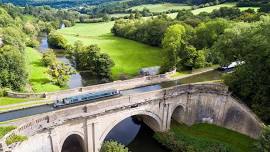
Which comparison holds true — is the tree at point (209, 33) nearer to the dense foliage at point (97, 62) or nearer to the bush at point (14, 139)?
the dense foliage at point (97, 62)

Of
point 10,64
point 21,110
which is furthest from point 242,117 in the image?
point 10,64

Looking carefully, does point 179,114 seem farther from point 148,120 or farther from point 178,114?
point 148,120

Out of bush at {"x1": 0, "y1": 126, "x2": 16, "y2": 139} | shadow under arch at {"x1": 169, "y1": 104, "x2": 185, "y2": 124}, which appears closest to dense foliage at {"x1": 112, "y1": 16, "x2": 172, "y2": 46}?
shadow under arch at {"x1": 169, "y1": 104, "x2": 185, "y2": 124}

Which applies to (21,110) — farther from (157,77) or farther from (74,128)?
(157,77)

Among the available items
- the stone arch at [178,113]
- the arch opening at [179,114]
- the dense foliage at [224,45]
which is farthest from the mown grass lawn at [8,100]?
the dense foliage at [224,45]

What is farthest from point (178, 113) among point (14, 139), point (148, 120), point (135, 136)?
point (14, 139)

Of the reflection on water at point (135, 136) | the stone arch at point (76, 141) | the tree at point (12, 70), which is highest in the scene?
the tree at point (12, 70)
